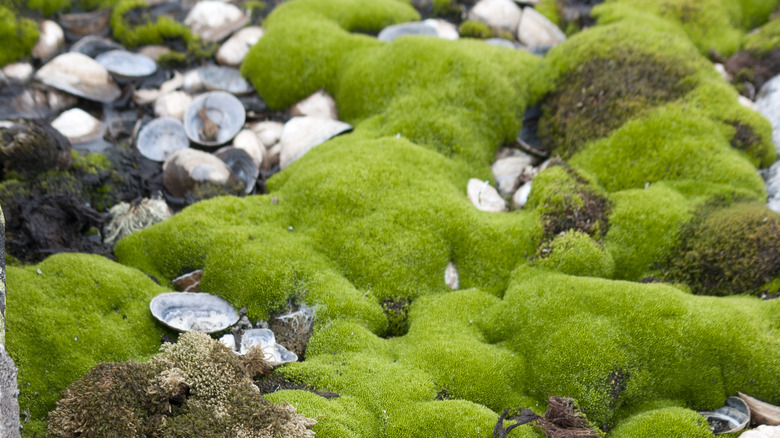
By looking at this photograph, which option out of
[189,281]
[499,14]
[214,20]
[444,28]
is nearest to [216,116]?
[214,20]

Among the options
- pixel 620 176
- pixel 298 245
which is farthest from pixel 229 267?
pixel 620 176

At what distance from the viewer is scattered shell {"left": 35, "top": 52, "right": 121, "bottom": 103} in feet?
28.1


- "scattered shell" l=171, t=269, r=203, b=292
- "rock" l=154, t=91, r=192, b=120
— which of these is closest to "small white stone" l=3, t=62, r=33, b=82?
"rock" l=154, t=91, r=192, b=120

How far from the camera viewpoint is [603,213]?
21.0ft

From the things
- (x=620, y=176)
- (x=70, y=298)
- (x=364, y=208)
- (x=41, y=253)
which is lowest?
(x=41, y=253)

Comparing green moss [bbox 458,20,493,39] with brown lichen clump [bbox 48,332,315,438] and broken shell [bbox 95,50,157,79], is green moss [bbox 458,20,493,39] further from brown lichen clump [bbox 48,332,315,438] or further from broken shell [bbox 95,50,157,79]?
brown lichen clump [bbox 48,332,315,438]

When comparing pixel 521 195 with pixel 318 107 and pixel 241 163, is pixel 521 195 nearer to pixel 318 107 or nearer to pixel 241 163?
pixel 318 107

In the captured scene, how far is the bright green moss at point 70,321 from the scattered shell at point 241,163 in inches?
101

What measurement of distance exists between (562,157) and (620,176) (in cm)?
99

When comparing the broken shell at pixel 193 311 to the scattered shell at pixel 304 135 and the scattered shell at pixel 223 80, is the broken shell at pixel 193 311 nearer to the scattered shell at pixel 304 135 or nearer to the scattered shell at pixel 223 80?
the scattered shell at pixel 304 135

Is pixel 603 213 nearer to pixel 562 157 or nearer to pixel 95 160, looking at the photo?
pixel 562 157

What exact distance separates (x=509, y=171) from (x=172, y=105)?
243 inches

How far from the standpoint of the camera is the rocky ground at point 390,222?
4.45 meters

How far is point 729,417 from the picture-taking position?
4457mm
